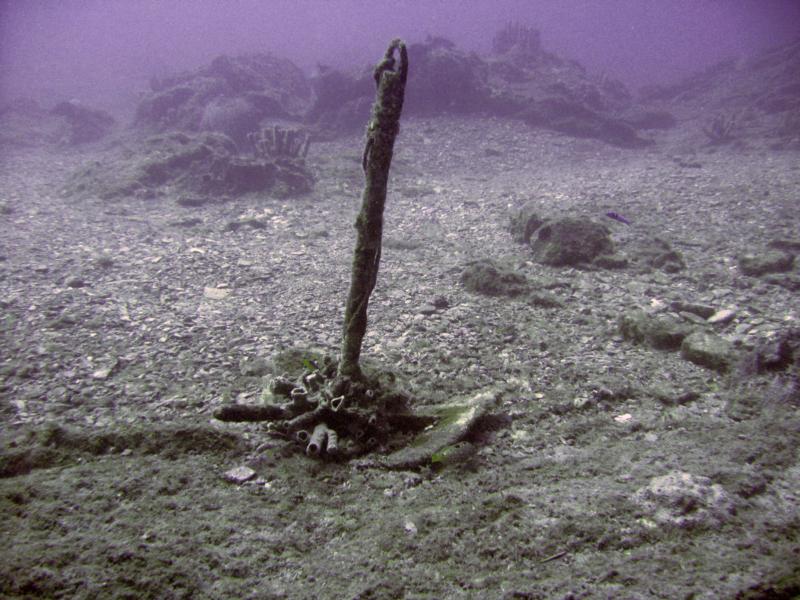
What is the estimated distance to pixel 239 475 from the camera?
2.63 meters

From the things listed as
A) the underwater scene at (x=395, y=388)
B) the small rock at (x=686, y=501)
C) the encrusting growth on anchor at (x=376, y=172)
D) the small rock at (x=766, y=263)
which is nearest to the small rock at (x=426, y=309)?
the underwater scene at (x=395, y=388)

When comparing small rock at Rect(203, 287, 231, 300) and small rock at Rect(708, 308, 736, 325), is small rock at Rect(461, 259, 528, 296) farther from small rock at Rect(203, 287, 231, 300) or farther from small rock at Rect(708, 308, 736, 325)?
small rock at Rect(203, 287, 231, 300)

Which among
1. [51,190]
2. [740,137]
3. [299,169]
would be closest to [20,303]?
[299,169]

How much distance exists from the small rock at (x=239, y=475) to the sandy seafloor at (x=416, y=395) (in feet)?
0.19

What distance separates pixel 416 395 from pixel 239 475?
1.49 m

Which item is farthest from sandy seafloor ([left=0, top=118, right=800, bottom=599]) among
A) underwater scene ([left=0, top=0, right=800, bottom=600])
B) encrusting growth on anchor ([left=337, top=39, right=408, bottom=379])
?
encrusting growth on anchor ([left=337, top=39, right=408, bottom=379])

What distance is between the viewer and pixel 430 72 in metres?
17.6

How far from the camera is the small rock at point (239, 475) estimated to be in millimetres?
2598

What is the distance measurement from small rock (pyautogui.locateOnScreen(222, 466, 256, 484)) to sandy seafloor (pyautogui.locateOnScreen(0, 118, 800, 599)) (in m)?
0.06

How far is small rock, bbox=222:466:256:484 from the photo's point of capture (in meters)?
2.60

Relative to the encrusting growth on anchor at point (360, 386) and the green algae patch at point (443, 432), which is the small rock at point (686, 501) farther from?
the encrusting growth on anchor at point (360, 386)

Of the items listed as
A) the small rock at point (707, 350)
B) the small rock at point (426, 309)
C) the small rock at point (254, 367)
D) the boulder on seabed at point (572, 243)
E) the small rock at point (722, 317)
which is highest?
the boulder on seabed at point (572, 243)

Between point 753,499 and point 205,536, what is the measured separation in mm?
2845

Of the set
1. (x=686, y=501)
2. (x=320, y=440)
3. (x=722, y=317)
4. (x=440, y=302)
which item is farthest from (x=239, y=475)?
(x=722, y=317)
